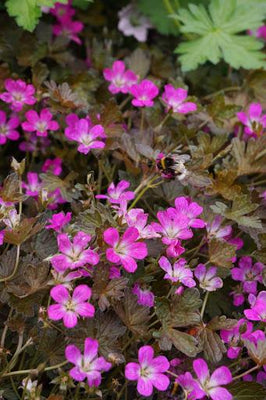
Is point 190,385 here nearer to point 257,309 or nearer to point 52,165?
point 257,309

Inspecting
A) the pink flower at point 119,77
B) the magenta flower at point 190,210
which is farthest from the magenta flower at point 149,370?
the pink flower at point 119,77

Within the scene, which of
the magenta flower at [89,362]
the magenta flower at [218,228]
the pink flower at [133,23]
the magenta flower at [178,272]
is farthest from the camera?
the pink flower at [133,23]

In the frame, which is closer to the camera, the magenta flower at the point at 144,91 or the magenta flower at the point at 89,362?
the magenta flower at the point at 89,362

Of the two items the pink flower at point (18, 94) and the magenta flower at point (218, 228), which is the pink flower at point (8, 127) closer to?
the pink flower at point (18, 94)

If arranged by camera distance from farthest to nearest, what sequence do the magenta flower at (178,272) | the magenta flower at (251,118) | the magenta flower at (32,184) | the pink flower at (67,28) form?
the pink flower at (67,28) < the magenta flower at (251,118) < the magenta flower at (32,184) < the magenta flower at (178,272)

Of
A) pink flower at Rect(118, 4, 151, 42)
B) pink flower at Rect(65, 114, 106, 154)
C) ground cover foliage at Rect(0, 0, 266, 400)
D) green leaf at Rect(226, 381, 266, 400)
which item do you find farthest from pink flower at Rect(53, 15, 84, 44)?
green leaf at Rect(226, 381, 266, 400)

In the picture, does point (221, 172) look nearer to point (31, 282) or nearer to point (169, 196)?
point (169, 196)

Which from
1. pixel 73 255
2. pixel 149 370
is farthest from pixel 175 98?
pixel 149 370

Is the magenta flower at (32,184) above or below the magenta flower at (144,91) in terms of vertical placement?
below
